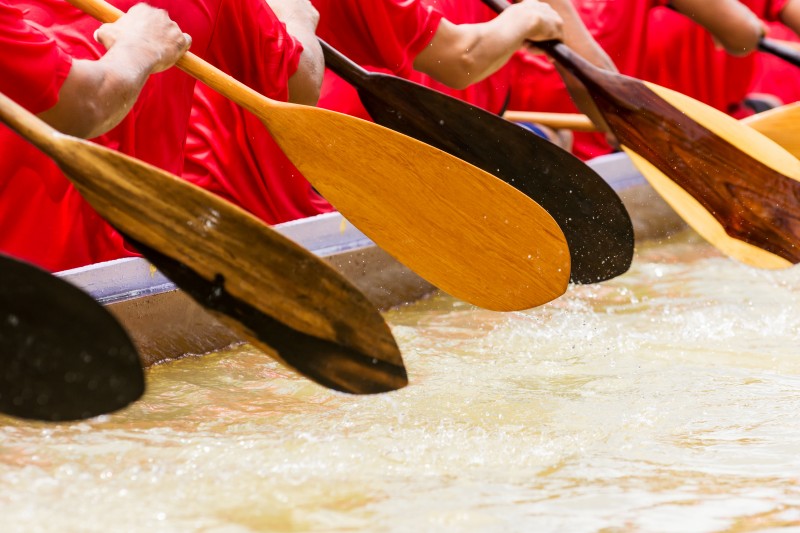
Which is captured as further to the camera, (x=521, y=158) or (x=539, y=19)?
(x=539, y=19)

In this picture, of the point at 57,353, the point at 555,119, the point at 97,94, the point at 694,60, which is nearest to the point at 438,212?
the point at 97,94

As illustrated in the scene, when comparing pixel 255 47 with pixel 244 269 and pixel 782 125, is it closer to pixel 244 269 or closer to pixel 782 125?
pixel 244 269

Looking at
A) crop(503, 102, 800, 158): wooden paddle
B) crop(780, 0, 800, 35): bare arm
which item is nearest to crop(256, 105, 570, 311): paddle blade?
crop(503, 102, 800, 158): wooden paddle

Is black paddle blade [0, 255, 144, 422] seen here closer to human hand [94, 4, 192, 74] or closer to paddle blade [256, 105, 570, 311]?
human hand [94, 4, 192, 74]

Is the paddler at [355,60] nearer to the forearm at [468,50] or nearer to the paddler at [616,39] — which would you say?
the forearm at [468,50]

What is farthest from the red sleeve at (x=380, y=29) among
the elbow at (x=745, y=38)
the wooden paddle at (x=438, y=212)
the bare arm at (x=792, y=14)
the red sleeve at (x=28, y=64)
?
the bare arm at (x=792, y=14)

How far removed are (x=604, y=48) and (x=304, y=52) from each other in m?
1.71

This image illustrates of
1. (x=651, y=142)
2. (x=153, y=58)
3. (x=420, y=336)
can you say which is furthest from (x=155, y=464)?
(x=651, y=142)

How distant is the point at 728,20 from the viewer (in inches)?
139

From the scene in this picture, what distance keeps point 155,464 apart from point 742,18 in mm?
2547

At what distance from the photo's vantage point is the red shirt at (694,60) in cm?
389

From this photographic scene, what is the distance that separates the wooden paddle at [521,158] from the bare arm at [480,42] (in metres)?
0.32

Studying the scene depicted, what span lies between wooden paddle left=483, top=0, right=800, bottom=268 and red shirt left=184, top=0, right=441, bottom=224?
0.52 meters

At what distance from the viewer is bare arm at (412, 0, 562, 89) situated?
8.94ft
